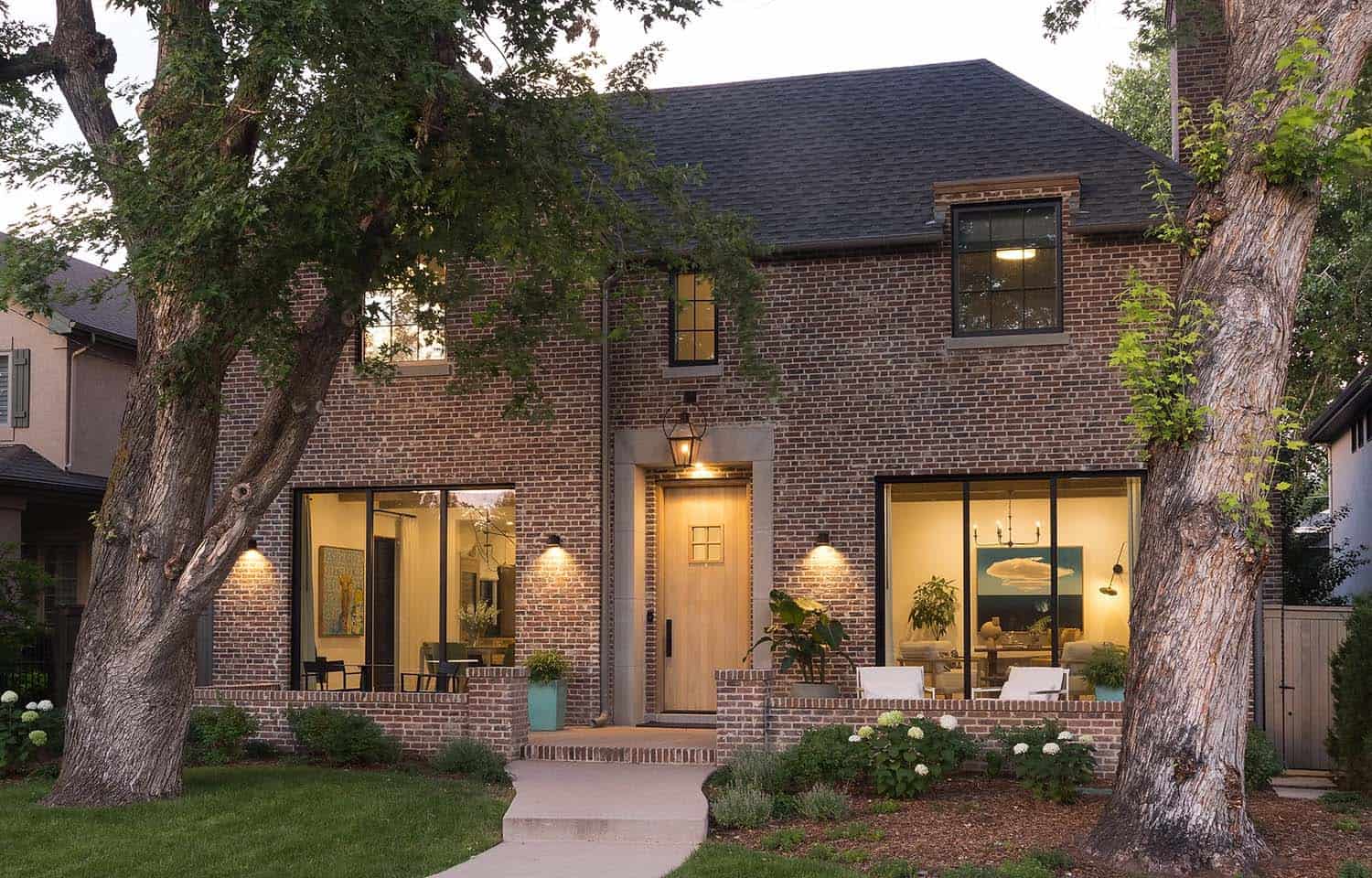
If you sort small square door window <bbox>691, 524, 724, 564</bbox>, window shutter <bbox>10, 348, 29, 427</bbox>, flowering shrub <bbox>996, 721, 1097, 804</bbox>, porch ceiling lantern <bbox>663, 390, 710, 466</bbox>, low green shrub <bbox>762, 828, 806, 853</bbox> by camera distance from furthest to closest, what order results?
window shutter <bbox>10, 348, 29, 427</bbox>
small square door window <bbox>691, 524, 724, 564</bbox>
porch ceiling lantern <bbox>663, 390, 710, 466</bbox>
flowering shrub <bbox>996, 721, 1097, 804</bbox>
low green shrub <bbox>762, 828, 806, 853</bbox>

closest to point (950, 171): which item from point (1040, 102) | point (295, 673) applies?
point (1040, 102)

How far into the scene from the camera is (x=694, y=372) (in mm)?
16062

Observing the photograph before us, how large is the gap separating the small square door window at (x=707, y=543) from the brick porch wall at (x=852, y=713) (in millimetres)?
3600

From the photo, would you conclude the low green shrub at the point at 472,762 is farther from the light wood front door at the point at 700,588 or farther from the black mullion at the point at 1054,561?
the black mullion at the point at 1054,561

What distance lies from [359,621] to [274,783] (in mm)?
4733

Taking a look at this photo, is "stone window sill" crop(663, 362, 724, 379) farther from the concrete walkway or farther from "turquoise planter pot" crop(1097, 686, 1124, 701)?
"turquoise planter pot" crop(1097, 686, 1124, 701)

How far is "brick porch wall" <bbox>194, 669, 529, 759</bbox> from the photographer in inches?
535

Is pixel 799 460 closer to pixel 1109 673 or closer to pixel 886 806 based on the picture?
pixel 1109 673

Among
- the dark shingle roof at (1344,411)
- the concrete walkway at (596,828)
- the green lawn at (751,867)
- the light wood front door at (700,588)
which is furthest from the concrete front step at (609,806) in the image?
the dark shingle roof at (1344,411)

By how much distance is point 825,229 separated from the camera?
15867mm

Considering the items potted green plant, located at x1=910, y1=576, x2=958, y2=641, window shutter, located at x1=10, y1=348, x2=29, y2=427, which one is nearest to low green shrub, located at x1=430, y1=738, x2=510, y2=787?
potted green plant, located at x1=910, y1=576, x2=958, y2=641

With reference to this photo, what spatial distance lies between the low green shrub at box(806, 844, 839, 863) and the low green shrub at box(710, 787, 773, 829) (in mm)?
969

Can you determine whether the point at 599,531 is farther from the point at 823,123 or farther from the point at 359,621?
the point at 823,123

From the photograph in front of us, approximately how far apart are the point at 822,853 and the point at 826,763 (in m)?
2.22
